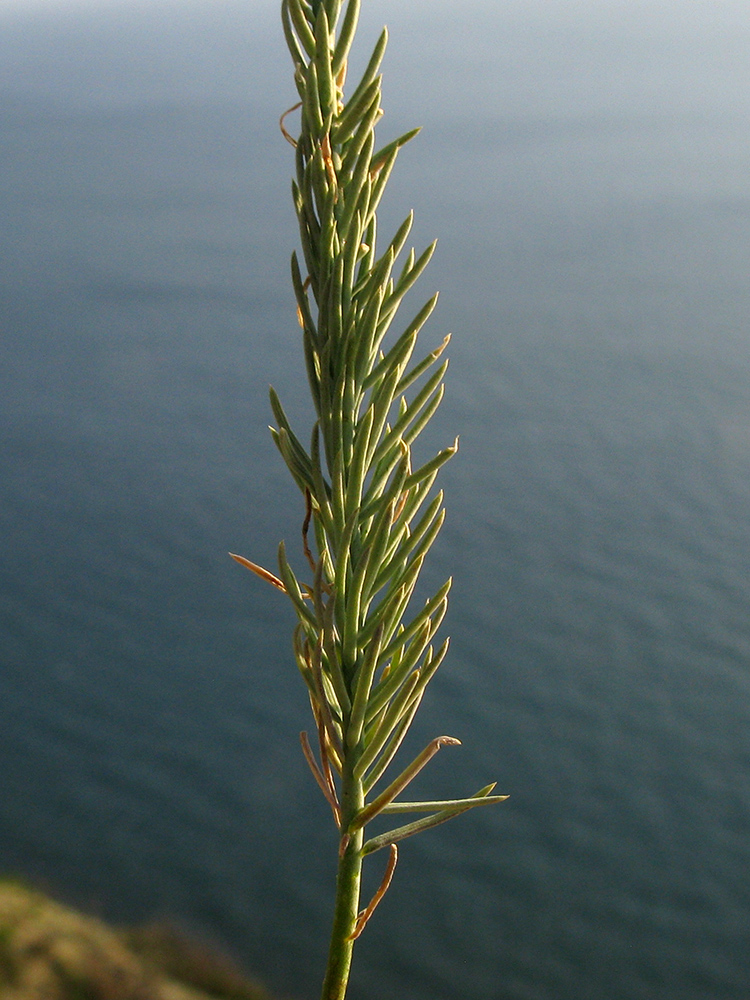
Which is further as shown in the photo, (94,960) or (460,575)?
(460,575)

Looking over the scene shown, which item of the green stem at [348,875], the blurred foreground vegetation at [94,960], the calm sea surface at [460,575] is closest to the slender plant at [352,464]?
the green stem at [348,875]

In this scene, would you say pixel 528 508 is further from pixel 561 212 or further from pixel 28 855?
pixel 561 212

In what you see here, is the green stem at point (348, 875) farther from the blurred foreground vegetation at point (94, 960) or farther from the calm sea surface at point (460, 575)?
the calm sea surface at point (460, 575)

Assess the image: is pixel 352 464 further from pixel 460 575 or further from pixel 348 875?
pixel 460 575

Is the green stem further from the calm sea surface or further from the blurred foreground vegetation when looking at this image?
the calm sea surface

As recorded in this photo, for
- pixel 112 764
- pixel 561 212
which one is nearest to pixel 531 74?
pixel 561 212

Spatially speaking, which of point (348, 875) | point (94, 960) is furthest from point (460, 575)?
point (348, 875)
